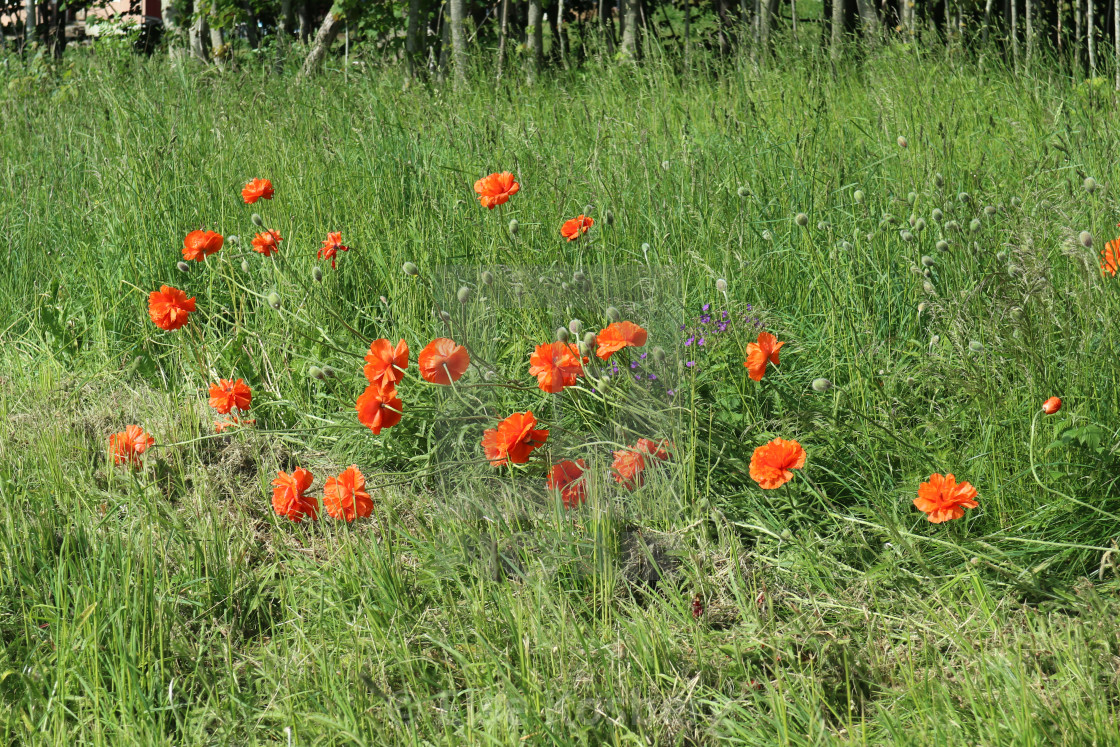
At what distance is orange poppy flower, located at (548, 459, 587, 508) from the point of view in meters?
1.69

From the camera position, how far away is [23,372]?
2.77 metres

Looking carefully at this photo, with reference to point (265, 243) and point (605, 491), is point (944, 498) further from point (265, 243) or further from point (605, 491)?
point (265, 243)

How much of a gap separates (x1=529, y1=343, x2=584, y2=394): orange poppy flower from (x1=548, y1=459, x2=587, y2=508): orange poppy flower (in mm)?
180

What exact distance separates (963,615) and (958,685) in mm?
166

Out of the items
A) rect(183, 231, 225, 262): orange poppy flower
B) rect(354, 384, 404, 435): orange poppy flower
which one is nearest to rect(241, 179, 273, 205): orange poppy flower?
rect(183, 231, 225, 262): orange poppy flower

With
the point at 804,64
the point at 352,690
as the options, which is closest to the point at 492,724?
the point at 352,690

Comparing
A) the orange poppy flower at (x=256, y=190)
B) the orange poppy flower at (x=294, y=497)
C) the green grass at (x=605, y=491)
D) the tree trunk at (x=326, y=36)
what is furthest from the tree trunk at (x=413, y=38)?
the orange poppy flower at (x=294, y=497)

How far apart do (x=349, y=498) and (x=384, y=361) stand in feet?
0.94

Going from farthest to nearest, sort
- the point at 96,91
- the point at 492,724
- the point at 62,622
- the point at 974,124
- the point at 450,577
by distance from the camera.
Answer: the point at 96,91, the point at 974,124, the point at 450,577, the point at 62,622, the point at 492,724

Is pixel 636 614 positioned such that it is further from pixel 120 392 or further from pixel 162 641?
pixel 120 392

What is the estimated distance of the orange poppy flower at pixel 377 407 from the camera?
5.28 ft

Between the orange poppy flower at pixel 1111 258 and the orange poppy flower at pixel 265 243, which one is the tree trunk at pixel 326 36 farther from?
the orange poppy flower at pixel 1111 258

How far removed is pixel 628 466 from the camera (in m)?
1.69

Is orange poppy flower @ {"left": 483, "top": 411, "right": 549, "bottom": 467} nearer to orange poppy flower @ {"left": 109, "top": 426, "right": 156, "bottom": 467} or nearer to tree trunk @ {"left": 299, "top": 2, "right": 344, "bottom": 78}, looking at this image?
orange poppy flower @ {"left": 109, "top": 426, "right": 156, "bottom": 467}
